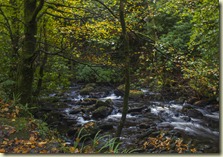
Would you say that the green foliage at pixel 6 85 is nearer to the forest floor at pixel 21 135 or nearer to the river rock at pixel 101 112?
the forest floor at pixel 21 135

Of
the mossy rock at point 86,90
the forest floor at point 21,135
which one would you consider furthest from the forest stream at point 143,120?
the mossy rock at point 86,90

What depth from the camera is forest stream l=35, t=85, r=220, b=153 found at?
20.7 feet

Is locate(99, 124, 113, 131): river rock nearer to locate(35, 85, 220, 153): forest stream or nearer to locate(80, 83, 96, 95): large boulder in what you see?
locate(35, 85, 220, 153): forest stream

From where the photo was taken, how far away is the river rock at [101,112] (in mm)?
8916

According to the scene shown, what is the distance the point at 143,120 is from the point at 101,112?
159 cm

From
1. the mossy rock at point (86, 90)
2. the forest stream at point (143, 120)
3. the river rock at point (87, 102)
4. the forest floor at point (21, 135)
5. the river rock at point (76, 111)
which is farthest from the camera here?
the mossy rock at point (86, 90)

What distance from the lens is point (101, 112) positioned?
905cm

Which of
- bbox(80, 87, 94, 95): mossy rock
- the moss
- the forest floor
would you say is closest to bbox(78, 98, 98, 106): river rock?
bbox(80, 87, 94, 95): mossy rock

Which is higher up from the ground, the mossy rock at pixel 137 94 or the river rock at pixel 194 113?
the mossy rock at pixel 137 94

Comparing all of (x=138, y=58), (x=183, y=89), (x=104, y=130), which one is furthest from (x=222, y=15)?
(x=104, y=130)

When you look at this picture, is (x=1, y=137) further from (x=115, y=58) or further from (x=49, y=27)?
(x=49, y=27)

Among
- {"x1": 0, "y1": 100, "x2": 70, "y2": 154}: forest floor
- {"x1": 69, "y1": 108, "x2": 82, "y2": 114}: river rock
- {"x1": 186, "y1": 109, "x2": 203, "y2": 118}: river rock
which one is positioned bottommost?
{"x1": 69, "y1": 108, "x2": 82, "y2": 114}: river rock

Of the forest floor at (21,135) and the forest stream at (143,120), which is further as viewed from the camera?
Result: the forest stream at (143,120)

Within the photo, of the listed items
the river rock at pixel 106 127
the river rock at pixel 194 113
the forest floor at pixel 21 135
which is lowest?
the river rock at pixel 106 127
